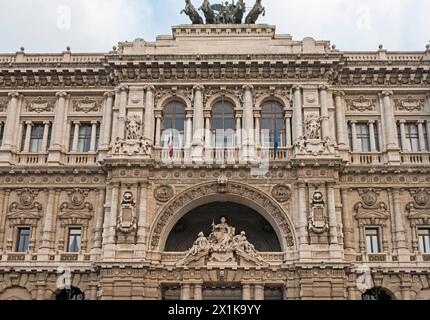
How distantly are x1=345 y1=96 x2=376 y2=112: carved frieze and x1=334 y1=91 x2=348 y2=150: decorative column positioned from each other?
52cm

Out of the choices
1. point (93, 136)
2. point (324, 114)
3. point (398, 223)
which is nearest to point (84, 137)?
point (93, 136)

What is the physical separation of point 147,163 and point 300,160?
831cm

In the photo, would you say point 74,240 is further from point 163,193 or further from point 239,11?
point 239,11

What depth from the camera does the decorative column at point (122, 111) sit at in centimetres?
3543

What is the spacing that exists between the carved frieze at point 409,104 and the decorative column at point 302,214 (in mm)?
8332

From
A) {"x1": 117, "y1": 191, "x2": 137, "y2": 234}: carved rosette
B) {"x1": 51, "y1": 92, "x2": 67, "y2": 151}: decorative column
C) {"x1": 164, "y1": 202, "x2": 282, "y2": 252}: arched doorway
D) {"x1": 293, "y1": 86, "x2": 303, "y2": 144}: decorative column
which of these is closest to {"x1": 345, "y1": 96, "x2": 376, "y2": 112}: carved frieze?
{"x1": 293, "y1": 86, "x2": 303, "y2": 144}: decorative column

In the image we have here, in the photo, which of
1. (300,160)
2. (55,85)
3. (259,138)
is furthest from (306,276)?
(55,85)

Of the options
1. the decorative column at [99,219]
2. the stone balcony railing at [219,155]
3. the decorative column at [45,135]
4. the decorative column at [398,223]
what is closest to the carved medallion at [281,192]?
the stone balcony railing at [219,155]

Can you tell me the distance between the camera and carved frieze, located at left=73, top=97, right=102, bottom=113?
124 feet

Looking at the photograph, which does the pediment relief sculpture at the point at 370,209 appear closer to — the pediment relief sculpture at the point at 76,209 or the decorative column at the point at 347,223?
the decorative column at the point at 347,223

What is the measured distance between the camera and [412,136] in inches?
1448
